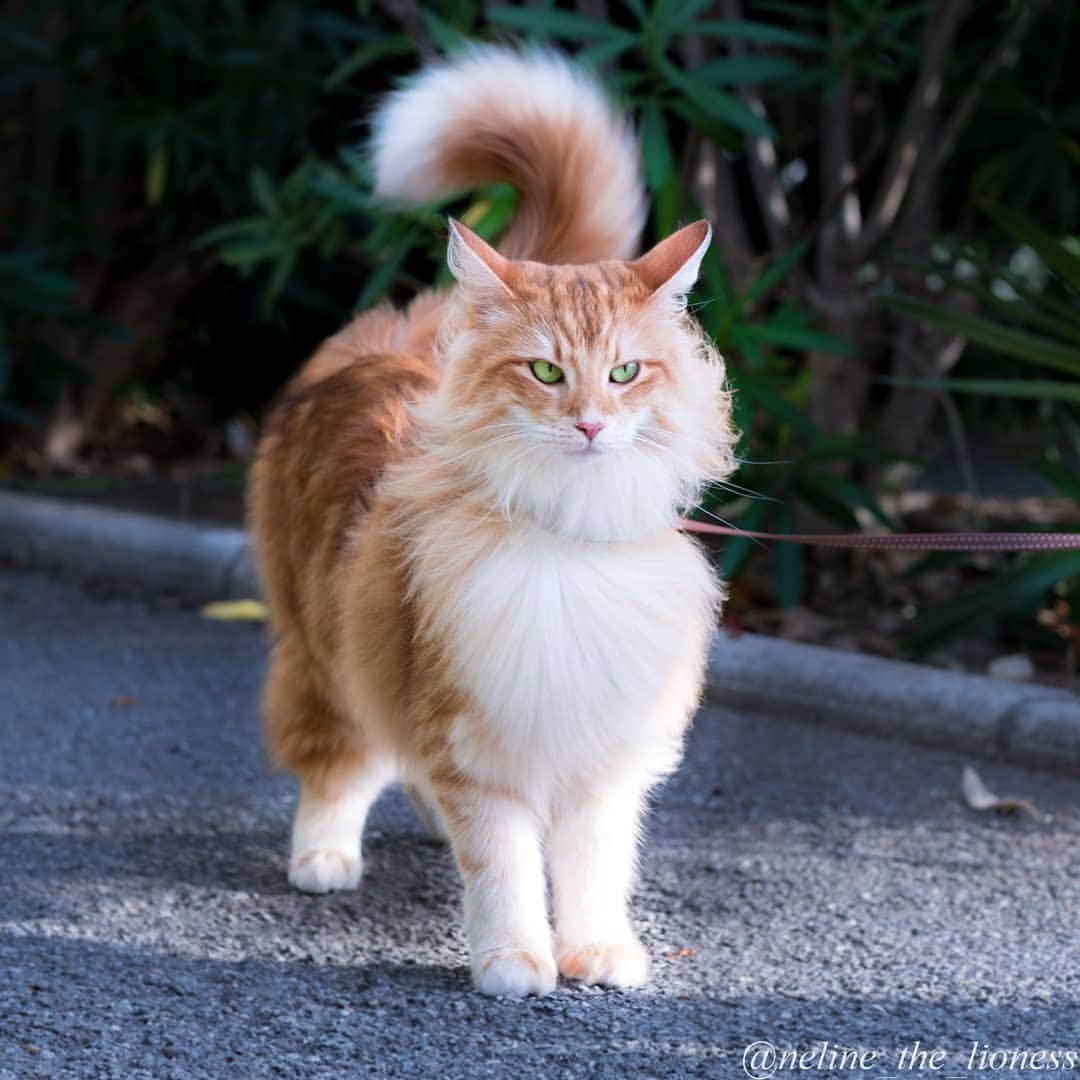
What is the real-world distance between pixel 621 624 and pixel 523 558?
0.66 feet

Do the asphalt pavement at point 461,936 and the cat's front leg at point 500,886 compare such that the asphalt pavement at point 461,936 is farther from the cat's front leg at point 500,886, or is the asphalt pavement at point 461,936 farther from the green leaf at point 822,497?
the green leaf at point 822,497

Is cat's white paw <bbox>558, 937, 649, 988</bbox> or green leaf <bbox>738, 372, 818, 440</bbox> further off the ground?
green leaf <bbox>738, 372, 818, 440</bbox>

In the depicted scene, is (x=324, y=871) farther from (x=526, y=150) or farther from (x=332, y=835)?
(x=526, y=150)

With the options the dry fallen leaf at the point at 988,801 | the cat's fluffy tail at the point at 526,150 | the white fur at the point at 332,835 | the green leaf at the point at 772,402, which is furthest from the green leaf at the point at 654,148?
the white fur at the point at 332,835

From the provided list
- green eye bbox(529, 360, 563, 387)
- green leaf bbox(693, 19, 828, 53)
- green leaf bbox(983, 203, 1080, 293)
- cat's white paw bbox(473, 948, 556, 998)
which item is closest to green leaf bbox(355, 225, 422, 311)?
green leaf bbox(693, 19, 828, 53)

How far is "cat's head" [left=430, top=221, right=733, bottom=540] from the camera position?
104 inches

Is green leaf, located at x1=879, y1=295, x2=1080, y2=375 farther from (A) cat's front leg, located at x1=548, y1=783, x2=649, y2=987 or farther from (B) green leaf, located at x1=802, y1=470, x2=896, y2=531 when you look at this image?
(A) cat's front leg, located at x1=548, y1=783, x2=649, y2=987

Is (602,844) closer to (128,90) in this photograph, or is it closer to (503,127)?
(503,127)

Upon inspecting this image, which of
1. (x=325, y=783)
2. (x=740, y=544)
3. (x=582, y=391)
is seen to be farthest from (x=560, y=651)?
(x=740, y=544)

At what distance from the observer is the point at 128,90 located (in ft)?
23.6

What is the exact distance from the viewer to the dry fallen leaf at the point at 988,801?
3.77 metres

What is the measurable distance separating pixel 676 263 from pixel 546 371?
31cm

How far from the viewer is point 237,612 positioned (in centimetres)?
561

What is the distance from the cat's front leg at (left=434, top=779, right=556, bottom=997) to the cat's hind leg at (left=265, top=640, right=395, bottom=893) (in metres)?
0.55
